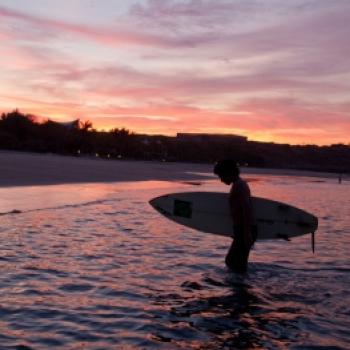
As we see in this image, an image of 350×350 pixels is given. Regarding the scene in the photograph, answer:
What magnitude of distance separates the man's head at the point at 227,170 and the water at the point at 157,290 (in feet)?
4.97

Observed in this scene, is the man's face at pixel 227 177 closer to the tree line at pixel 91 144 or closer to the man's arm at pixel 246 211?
the man's arm at pixel 246 211

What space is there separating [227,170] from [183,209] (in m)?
2.89

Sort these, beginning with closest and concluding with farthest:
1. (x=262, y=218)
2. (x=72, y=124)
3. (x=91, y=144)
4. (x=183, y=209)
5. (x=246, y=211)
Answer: (x=246, y=211)
(x=262, y=218)
(x=183, y=209)
(x=91, y=144)
(x=72, y=124)

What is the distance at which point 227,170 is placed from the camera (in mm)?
7457

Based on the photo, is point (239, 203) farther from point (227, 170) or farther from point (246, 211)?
point (227, 170)

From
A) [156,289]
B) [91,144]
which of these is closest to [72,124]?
[91,144]

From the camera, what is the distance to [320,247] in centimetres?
1223

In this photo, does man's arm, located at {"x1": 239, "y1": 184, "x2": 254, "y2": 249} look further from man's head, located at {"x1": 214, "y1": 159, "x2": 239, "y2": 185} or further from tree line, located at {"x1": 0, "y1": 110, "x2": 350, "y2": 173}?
tree line, located at {"x1": 0, "y1": 110, "x2": 350, "y2": 173}

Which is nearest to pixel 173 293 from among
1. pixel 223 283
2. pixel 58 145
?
pixel 223 283

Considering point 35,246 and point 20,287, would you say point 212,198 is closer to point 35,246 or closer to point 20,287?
point 35,246

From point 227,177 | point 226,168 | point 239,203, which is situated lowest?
point 239,203

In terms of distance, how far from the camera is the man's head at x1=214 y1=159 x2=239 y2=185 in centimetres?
743

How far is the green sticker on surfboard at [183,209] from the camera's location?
10133mm

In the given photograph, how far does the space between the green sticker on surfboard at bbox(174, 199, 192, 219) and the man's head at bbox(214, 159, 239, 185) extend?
266 cm
